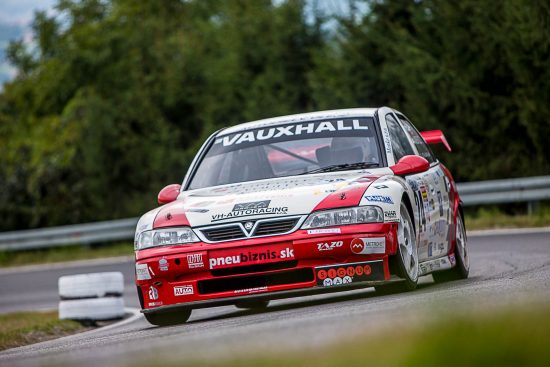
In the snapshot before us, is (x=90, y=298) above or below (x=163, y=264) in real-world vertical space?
below

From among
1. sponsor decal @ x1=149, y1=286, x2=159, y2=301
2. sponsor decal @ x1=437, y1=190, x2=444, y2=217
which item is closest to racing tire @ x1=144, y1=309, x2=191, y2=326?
sponsor decal @ x1=149, y1=286, x2=159, y2=301

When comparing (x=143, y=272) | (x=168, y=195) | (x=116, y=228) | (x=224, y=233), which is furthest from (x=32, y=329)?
(x=116, y=228)

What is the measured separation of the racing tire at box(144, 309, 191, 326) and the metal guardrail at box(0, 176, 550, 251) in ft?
34.7

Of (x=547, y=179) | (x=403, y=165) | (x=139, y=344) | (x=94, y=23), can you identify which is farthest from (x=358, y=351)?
(x=94, y=23)

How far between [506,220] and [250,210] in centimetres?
1087

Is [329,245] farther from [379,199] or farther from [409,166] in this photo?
[409,166]

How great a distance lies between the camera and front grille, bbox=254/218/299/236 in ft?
27.3

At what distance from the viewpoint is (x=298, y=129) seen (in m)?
9.86

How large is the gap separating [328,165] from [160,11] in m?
39.2

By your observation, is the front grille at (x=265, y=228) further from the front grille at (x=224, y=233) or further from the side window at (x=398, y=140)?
the side window at (x=398, y=140)

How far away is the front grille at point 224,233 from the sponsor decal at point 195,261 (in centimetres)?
15

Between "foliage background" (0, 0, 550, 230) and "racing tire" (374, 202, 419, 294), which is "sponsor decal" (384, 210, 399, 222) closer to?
"racing tire" (374, 202, 419, 294)

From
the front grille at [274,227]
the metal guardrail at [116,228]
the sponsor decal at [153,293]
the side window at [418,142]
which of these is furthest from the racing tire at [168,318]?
the metal guardrail at [116,228]

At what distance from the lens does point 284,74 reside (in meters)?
28.8
